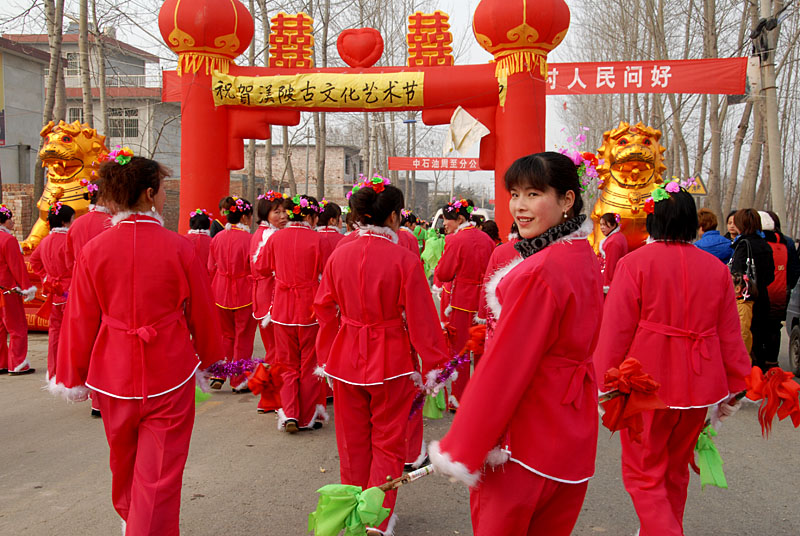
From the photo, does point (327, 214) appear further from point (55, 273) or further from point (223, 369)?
point (223, 369)

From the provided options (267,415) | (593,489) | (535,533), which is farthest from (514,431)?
(267,415)

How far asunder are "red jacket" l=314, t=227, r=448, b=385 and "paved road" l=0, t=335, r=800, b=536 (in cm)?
102

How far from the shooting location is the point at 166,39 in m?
10.4

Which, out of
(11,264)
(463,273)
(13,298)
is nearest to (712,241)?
(463,273)

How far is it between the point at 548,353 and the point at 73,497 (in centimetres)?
365

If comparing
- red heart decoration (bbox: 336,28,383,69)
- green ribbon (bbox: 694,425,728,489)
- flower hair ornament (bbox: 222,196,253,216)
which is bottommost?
green ribbon (bbox: 694,425,728,489)

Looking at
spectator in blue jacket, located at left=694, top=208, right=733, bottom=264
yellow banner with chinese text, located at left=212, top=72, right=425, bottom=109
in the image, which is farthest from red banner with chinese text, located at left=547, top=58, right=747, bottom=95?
spectator in blue jacket, located at left=694, top=208, right=733, bottom=264

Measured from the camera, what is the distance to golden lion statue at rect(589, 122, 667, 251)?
1014 centimetres

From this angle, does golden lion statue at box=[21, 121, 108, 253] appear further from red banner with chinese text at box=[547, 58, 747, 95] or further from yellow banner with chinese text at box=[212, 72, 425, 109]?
red banner with chinese text at box=[547, 58, 747, 95]

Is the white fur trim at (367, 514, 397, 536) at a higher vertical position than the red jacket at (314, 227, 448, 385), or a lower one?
lower

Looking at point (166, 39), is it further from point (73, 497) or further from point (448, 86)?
point (73, 497)

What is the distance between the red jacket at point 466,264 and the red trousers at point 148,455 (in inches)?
158

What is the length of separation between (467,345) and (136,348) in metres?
1.68

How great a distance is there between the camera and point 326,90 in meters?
10.3
